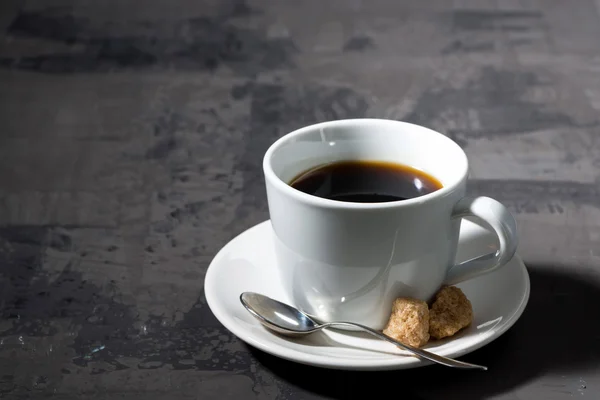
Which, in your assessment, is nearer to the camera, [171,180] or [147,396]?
[147,396]

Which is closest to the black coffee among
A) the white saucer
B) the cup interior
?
the cup interior

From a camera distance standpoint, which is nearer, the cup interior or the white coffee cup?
the white coffee cup

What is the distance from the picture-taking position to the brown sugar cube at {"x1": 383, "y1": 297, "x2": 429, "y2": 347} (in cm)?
82

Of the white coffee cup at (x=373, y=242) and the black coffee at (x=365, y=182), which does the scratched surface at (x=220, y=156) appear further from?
the black coffee at (x=365, y=182)

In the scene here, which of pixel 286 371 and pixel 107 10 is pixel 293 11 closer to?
pixel 107 10

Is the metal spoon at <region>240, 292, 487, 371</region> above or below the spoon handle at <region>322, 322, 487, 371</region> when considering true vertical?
below

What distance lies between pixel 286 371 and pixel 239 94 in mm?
853

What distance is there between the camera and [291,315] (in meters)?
0.87

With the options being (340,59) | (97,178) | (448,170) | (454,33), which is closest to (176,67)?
(340,59)

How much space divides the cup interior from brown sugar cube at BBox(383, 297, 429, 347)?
0.47 ft

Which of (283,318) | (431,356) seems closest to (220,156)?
(283,318)

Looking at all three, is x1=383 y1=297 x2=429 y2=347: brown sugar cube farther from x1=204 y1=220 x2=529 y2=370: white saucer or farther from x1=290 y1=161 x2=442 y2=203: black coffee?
x1=290 y1=161 x2=442 y2=203: black coffee

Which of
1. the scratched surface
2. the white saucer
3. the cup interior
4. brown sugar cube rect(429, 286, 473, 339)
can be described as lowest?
the scratched surface

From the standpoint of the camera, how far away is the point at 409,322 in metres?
0.83
